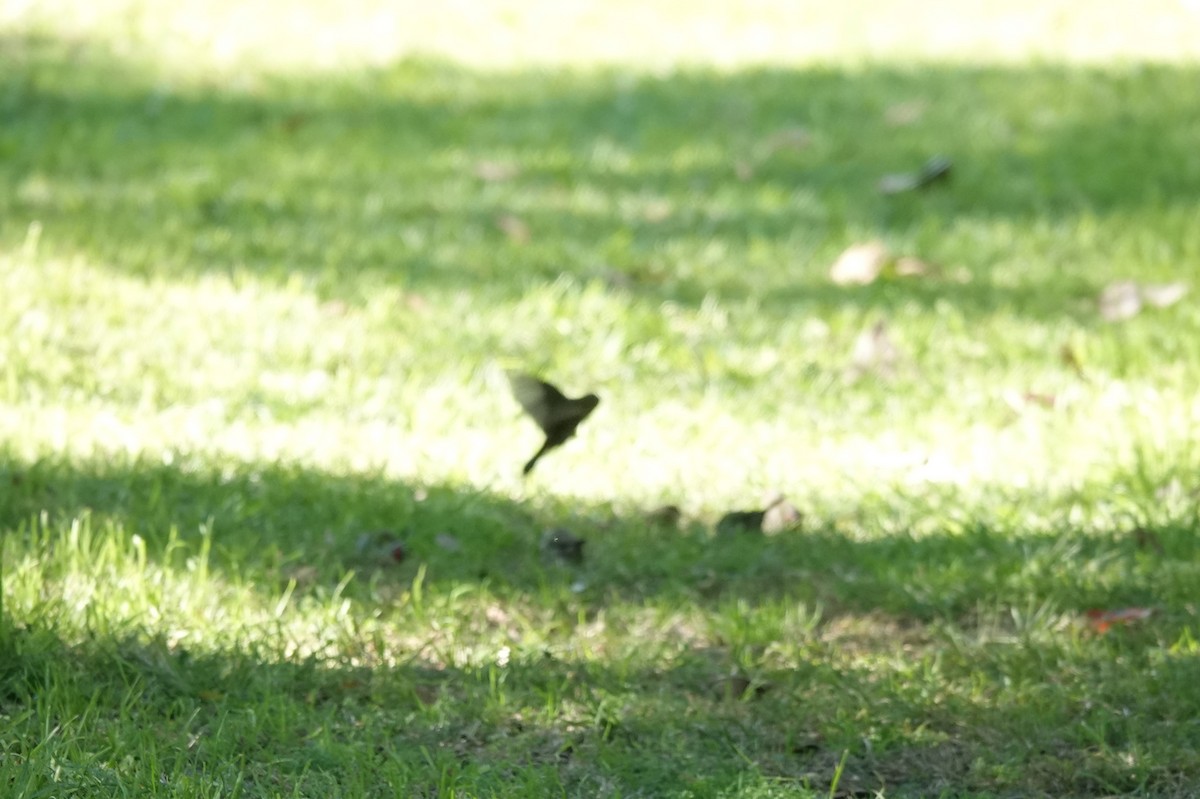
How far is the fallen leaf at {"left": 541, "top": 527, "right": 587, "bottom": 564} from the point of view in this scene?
150 inches

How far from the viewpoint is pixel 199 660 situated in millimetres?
3164

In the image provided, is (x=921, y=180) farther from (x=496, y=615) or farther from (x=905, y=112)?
(x=496, y=615)

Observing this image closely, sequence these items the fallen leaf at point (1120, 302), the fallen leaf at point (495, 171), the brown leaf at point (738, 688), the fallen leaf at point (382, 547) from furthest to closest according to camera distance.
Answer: the fallen leaf at point (495, 171)
the fallen leaf at point (1120, 302)
the fallen leaf at point (382, 547)
the brown leaf at point (738, 688)

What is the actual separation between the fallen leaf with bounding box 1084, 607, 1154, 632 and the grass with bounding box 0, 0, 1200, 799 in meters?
0.04

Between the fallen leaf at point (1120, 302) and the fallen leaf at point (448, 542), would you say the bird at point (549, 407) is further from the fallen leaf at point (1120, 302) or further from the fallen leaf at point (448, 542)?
the fallen leaf at point (1120, 302)

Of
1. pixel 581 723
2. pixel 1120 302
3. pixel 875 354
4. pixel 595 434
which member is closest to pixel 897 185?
pixel 1120 302

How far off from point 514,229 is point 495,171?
2.76 ft

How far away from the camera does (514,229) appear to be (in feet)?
20.5

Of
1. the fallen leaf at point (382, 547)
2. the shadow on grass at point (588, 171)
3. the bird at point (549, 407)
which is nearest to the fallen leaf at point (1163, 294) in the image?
the shadow on grass at point (588, 171)

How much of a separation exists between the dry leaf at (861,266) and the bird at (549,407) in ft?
7.00

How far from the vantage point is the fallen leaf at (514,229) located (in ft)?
20.3

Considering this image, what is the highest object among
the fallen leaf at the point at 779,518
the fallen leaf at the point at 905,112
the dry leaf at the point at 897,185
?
the fallen leaf at the point at 905,112

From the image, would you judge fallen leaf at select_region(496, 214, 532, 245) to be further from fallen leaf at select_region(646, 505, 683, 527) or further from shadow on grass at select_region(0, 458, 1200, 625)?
fallen leaf at select_region(646, 505, 683, 527)

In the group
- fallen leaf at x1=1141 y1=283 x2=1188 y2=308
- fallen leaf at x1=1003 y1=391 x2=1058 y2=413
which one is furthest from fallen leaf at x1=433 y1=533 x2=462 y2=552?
fallen leaf at x1=1141 y1=283 x2=1188 y2=308
